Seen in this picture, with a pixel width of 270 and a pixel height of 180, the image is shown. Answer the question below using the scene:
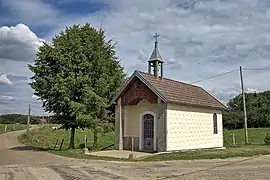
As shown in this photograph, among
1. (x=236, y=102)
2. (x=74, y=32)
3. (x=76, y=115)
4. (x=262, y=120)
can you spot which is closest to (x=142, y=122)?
(x=76, y=115)

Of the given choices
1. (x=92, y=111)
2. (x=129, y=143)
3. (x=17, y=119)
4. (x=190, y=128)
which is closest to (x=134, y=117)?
(x=129, y=143)

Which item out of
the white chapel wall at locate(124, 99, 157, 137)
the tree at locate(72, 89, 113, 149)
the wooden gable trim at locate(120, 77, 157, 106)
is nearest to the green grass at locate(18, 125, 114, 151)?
the tree at locate(72, 89, 113, 149)

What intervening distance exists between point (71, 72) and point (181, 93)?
8848mm

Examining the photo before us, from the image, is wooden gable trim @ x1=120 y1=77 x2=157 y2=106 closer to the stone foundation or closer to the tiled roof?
the tiled roof

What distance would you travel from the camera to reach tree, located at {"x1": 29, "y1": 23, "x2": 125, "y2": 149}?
28000 mm

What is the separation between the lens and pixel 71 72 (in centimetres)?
2825

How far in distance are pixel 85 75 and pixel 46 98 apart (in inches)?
146

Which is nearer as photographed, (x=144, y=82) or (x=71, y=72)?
(x=144, y=82)

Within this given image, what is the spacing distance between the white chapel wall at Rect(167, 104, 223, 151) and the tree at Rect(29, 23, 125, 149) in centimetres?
634

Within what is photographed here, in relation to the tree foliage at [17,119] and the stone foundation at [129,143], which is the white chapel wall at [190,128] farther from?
the tree foliage at [17,119]

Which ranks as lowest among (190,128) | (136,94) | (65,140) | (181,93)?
(65,140)

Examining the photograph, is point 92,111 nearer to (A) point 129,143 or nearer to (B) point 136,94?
(A) point 129,143

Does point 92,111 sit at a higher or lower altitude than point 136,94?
lower

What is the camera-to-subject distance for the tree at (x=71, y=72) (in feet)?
91.9
